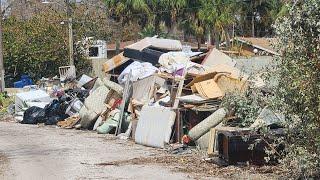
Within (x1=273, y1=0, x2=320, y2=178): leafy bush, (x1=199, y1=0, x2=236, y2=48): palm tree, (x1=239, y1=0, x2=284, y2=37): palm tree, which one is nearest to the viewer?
(x1=273, y1=0, x2=320, y2=178): leafy bush

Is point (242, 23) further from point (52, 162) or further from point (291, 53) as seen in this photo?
point (291, 53)

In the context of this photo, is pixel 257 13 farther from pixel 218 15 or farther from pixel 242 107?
pixel 242 107

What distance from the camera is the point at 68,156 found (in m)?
12.9

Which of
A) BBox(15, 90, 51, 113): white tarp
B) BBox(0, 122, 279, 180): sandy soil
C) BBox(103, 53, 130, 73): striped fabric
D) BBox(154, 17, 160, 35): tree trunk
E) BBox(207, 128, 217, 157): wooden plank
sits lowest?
BBox(15, 90, 51, 113): white tarp

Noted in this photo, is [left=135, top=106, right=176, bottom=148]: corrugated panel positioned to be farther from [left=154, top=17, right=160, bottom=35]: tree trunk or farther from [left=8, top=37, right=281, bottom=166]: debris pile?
[left=154, top=17, right=160, bottom=35]: tree trunk

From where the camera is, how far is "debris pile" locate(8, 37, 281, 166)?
12586mm

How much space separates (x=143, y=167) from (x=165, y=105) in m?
4.32

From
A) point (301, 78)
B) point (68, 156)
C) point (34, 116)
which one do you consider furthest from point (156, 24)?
point (301, 78)

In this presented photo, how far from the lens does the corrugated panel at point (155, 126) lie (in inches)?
560

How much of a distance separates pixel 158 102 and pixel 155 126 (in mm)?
1450

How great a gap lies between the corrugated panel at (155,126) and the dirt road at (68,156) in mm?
272

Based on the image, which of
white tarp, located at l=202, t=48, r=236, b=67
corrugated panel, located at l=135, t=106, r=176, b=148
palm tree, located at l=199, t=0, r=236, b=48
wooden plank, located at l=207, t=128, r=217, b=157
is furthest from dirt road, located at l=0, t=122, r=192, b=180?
palm tree, located at l=199, t=0, r=236, b=48

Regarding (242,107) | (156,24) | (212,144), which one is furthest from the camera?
(156,24)

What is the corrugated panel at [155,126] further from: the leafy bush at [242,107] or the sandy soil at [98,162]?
the leafy bush at [242,107]
